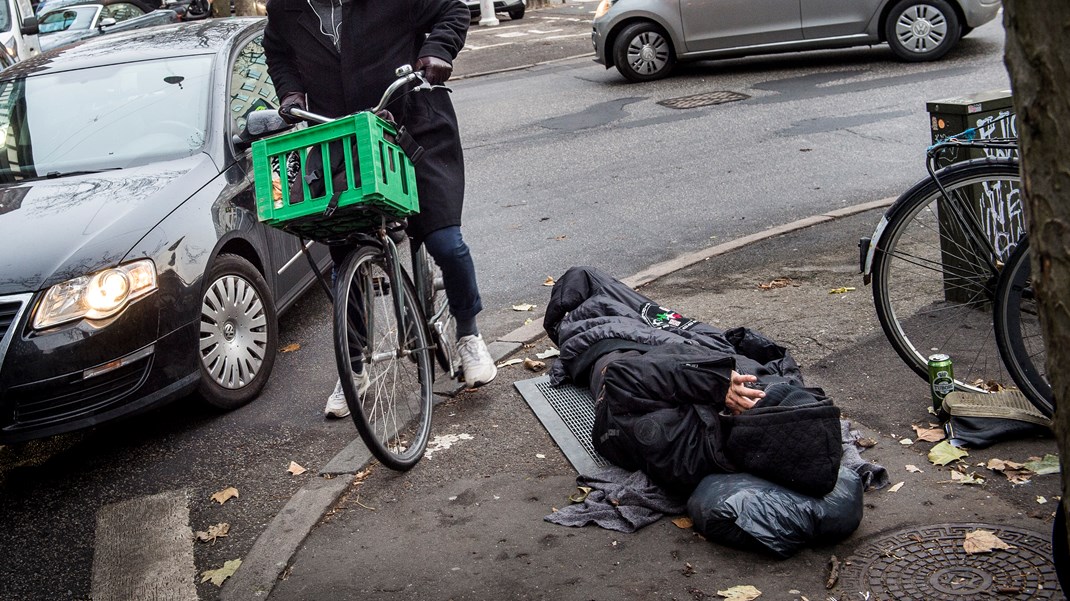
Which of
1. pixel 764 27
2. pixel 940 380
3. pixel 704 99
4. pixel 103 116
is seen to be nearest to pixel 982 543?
pixel 940 380

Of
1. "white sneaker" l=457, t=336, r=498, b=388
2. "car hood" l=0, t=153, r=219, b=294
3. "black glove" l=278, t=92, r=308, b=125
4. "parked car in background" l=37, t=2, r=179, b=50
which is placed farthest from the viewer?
"parked car in background" l=37, t=2, r=179, b=50

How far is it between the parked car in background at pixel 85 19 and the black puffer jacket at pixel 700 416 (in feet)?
50.8

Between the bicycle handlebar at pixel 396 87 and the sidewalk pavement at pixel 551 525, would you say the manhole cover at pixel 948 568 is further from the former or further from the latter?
the bicycle handlebar at pixel 396 87

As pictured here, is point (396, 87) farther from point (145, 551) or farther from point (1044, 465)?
point (1044, 465)

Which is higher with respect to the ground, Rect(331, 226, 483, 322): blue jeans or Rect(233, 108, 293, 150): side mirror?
Rect(233, 108, 293, 150): side mirror

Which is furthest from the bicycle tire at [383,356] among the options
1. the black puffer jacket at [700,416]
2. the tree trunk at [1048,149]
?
the tree trunk at [1048,149]

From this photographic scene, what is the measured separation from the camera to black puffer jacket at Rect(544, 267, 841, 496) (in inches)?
144

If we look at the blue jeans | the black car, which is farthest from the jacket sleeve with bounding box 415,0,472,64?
the black car

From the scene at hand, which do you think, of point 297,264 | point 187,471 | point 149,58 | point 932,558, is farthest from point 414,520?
point 149,58

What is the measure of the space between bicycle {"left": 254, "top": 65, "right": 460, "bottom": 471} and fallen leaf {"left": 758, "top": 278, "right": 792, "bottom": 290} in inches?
80.1

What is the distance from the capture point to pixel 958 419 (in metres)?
4.27

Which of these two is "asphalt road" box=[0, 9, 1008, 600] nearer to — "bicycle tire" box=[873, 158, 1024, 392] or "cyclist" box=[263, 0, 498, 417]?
"cyclist" box=[263, 0, 498, 417]

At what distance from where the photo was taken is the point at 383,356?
14.8 feet

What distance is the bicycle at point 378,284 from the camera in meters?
3.95
